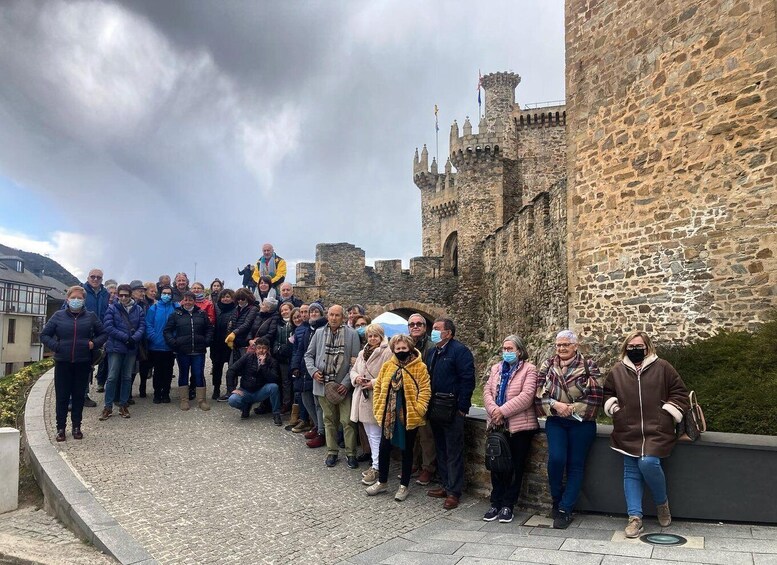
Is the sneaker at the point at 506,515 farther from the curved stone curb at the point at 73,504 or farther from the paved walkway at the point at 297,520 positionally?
the curved stone curb at the point at 73,504

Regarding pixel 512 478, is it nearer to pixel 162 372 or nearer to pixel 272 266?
pixel 162 372

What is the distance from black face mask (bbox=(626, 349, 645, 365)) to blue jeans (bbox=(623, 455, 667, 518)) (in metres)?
0.79

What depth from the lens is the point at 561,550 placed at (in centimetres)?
462

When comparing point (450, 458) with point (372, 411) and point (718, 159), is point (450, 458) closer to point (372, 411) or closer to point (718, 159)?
point (372, 411)

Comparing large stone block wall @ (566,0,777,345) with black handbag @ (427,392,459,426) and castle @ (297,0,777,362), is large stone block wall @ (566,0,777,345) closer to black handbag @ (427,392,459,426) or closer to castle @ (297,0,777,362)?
castle @ (297,0,777,362)

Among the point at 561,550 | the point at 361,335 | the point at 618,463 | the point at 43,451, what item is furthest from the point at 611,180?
the point at 43,451

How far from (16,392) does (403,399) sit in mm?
8191

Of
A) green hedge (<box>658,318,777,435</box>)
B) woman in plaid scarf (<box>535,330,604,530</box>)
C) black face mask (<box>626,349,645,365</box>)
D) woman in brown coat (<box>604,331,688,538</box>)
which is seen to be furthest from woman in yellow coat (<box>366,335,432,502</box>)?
green hedge (<box>658,318,777,435</box>)

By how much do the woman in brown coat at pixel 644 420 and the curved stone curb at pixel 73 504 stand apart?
12.7 ft

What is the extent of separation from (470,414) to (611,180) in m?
4.51

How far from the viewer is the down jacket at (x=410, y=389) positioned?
6027 mm

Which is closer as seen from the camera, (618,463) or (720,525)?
(720,525)

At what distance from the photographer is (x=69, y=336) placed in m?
7.55

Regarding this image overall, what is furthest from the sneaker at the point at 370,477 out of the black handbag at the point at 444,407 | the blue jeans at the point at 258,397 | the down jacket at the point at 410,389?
the blue jeans at the point at 258,397
